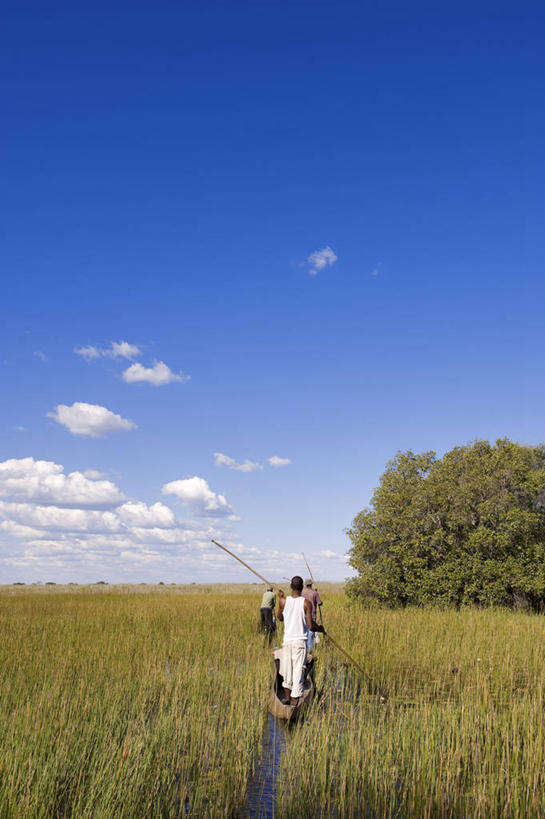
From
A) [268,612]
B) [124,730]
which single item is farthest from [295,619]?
[268,612]

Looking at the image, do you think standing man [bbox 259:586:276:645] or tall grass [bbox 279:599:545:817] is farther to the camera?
standing man [bbox 259:586:276:645]

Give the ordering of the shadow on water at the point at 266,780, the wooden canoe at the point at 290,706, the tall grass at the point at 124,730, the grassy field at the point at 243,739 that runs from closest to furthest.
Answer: the tall grass at the point at 124,730 < the grassy field at the point at 243,739 < the shadow on water at the point at 266,780 < the wooden canoe at the point at 290,706

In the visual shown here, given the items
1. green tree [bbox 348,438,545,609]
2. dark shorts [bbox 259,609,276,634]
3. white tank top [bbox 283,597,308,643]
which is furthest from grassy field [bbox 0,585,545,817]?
green tree [bbox 348,438,545,609]

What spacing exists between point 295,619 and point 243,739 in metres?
2.18

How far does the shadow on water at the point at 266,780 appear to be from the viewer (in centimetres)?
621

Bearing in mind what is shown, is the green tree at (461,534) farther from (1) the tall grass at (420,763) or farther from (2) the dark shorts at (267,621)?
(1) the tall grass at (420,763)

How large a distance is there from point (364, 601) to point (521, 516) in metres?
7.76

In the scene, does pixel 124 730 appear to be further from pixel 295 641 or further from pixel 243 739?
pixel 295 641

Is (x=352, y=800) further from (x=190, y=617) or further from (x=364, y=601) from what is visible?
(x=364, y=601)

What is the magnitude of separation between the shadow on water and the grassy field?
0.16 m

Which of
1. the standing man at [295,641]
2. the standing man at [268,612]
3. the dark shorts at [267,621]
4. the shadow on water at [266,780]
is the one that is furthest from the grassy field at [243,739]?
the dark shorts at [267,621]

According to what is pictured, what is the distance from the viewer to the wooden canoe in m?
9.00

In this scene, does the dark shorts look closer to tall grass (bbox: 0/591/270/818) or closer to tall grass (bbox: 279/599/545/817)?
tall grass (bbox: 0/591/270/818)

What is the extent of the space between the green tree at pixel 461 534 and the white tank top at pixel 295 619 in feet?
57.8
